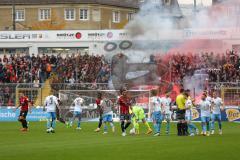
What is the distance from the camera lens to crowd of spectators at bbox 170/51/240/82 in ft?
173

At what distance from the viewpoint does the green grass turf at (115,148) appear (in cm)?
2661

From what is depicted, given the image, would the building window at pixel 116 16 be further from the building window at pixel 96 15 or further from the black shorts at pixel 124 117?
the black shorts at pixel 124 117

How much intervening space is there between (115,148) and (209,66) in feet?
80.6

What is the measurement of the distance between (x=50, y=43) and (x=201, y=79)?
Result: 20538 mm

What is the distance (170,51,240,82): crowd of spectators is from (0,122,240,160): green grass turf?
54.0 feet

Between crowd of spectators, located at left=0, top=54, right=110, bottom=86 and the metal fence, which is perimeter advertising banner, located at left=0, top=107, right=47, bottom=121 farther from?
crowd of spectators, located at left=0, top=54, right=110, bottom=86

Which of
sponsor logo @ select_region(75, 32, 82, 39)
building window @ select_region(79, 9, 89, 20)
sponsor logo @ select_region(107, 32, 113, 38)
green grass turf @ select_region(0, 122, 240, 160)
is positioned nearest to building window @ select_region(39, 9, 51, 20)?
building window @ select_region(79, 9, 89, 20)

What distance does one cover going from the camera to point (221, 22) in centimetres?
4341

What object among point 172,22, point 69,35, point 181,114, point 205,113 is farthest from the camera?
point 69,35

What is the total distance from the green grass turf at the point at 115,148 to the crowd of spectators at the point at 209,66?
16.5m

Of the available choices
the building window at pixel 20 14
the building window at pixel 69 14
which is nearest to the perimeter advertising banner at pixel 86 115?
the building window at pixel 69 14

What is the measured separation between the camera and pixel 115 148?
30172mm

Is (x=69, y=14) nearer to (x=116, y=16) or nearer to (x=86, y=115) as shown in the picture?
(x=116, y=16)

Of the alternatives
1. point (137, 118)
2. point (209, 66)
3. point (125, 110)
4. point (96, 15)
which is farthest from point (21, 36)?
point (96, 15)
